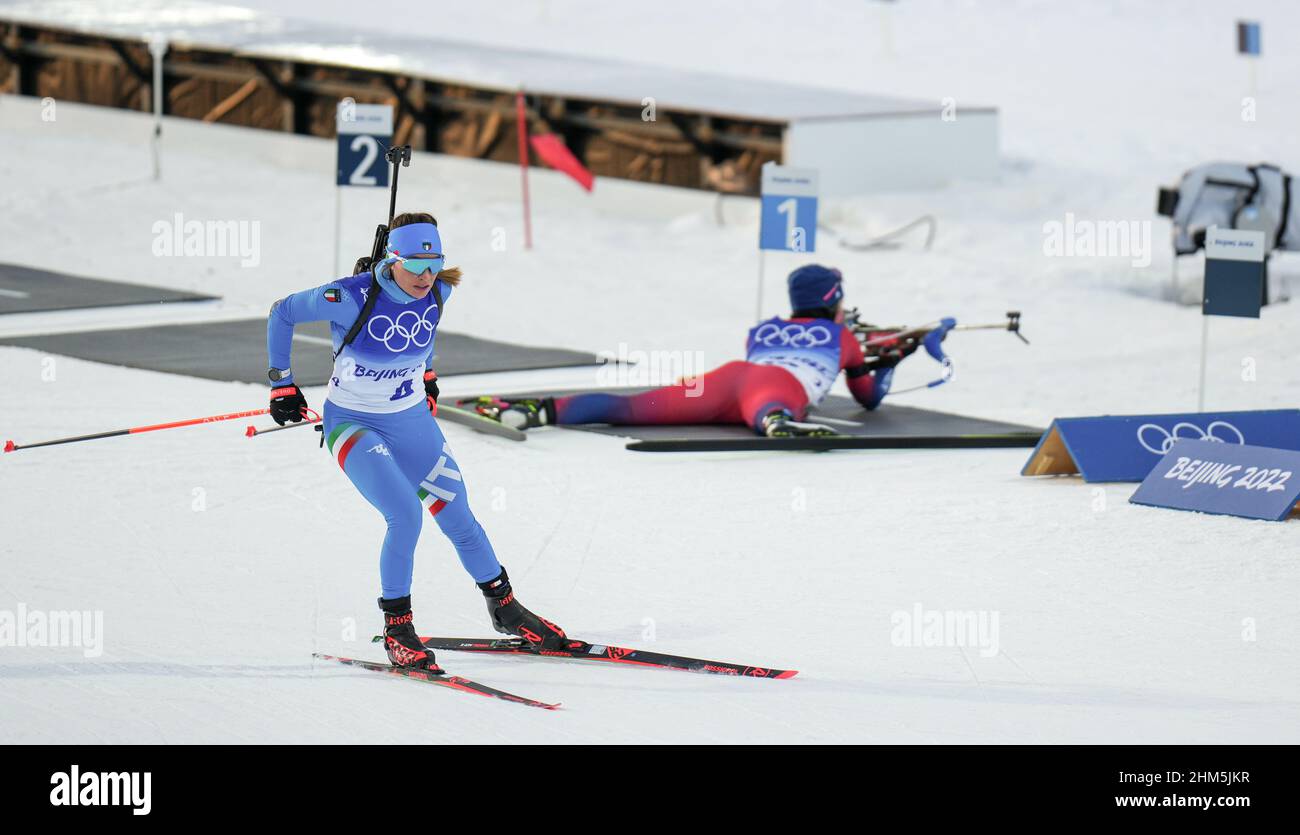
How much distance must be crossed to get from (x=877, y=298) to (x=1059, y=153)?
638cm

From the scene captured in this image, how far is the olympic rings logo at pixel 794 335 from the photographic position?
11.9 meters

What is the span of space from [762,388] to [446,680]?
5105 millimetres

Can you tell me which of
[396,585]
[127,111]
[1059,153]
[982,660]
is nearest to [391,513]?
[396,585]

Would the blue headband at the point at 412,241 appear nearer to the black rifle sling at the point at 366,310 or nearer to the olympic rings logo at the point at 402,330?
the black rifle sling at the point at 366,310

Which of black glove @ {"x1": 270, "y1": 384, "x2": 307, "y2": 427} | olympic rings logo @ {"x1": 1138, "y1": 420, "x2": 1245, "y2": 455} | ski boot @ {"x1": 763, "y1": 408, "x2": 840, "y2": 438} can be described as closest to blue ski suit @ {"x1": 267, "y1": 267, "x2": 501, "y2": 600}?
black glove @ {"x1": 270, "y1": 384, "x2": 307, "y2": 427}

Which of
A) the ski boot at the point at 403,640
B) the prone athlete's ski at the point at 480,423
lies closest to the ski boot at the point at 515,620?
the ski boot at the point at 403,640

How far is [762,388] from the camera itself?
38.5 feet

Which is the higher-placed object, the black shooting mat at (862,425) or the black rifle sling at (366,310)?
the black rifle sling at (366,310)

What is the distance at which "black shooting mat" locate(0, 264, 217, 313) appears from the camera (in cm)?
1561

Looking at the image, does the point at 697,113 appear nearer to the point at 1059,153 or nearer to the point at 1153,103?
the point at 1059,153

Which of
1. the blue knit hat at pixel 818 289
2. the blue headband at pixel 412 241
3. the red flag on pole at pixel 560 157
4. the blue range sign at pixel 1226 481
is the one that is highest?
the red flag on pole at pixel 560 157

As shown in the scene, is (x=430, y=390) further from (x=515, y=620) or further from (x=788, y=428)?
(x=788, y=428)

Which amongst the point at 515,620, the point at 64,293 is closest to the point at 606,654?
the point at 515,620

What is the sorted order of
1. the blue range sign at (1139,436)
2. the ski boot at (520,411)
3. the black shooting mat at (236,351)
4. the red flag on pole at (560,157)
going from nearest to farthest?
1. the blue range sign at (1139,436)
2. the ski boot at (520,411)
3. the black shooting mat at (236,351)
4. the red flag on pole at (560,157)
